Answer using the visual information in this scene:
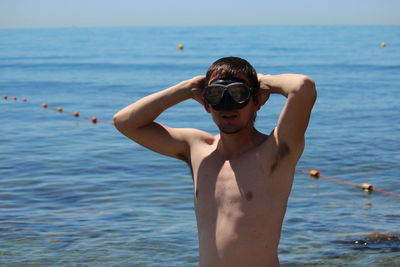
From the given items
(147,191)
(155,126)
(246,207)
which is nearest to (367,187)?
(147,191)

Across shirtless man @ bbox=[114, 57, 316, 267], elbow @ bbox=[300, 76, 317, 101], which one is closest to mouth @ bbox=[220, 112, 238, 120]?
shirtless man @ bbox=[114, 57, 316, 267]

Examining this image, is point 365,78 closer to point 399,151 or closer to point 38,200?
point 399,151

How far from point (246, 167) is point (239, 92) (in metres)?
0.36

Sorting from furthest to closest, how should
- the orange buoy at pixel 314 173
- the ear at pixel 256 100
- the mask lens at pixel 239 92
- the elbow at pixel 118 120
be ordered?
the orange buoy at pixel 314 173 → the elbow at pixel 118 120 → the ear at pixel 256 100 → the mask lens at pixel 239 92

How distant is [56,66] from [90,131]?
22.9m

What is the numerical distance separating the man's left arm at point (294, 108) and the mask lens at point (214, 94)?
27 centimetres

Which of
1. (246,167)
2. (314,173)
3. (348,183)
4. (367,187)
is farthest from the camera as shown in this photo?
(314,173)

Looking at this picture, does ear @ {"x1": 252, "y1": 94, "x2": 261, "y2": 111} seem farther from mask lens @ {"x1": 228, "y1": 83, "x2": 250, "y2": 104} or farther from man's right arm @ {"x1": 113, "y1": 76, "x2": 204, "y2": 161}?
man's right arm @ {"x1": 113, "y1": 76, "x2": 204, "y2": 161}

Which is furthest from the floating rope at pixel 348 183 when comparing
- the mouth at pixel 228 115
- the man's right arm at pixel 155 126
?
the mouth at pixel 228 115

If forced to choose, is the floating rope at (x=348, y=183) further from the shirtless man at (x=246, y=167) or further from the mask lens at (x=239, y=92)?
the mask lens at (x=239, y=92)

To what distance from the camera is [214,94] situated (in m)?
3.21

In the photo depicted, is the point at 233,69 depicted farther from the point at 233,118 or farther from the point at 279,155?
the point at 279,155

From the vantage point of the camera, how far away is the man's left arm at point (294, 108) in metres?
3.18

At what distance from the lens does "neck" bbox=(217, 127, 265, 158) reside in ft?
11.0
